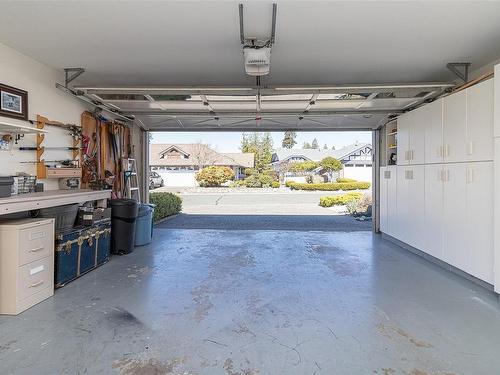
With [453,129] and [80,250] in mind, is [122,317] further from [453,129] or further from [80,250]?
[453,129]

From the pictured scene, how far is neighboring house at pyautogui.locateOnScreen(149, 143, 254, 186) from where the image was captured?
1059 inches

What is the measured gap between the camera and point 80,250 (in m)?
4.16

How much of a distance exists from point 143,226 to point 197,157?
22.5 m

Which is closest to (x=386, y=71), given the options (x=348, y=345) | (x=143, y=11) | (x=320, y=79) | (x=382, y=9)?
(x=320, y=79)

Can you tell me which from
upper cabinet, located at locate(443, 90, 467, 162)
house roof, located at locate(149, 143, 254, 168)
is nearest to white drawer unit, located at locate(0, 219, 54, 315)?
upper cabinet, located at locate(443, 90, 467, 162)

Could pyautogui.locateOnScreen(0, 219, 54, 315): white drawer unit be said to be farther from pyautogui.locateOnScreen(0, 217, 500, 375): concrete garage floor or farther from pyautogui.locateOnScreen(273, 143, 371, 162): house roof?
pyautogui.locateOnScreen(273, 143, 371, 162): house roof

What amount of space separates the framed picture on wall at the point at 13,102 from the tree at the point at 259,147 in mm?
23687

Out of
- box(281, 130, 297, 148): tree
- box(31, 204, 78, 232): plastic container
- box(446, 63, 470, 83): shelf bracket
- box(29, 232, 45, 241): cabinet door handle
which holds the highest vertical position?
box(281, 130, 297, 148): tree

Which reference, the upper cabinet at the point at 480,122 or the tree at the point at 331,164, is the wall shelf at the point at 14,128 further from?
the tree at the point at 331,164

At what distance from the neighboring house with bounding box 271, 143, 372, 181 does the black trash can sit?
22.8m

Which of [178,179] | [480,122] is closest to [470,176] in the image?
[480,122]

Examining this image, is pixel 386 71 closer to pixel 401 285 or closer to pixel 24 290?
pixel 401 285

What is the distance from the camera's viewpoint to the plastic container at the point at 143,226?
19.5 ft

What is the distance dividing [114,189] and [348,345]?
5.58 metres
